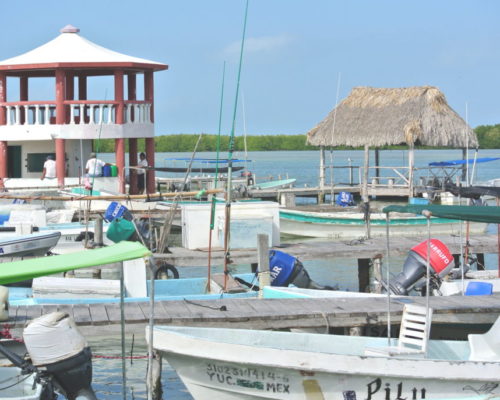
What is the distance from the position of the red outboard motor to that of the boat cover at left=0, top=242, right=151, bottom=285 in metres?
6.46

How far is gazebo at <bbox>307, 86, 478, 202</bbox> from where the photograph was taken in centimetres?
3931

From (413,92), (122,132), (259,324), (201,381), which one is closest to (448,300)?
(259,324)

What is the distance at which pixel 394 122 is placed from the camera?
39844mm

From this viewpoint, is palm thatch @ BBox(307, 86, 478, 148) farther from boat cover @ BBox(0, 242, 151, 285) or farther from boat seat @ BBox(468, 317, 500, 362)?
boat cover @ BBox(0, 242, 151, 285)

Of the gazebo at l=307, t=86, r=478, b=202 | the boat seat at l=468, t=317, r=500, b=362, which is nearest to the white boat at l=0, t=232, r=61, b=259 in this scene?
the boat seat at l=468, t=317, r=500, b=362

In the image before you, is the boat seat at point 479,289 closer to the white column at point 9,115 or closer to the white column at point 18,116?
the white column at point 18,116

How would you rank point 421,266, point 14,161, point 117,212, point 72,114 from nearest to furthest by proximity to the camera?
point 421,266
point 117,212
point 72,114
point 14,161

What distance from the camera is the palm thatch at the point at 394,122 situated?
39.3 meters

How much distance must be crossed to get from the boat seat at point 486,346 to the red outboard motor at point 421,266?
12.9 ft

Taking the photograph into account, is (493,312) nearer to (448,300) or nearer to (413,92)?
(448,300)

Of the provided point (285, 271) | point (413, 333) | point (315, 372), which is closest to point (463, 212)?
point (413, 333)

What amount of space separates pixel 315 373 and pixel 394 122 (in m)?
29.5

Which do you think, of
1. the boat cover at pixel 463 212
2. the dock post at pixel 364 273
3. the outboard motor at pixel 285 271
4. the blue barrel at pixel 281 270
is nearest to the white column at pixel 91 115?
the dock post at pixel 364 273

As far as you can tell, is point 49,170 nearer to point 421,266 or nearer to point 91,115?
point 91,115
